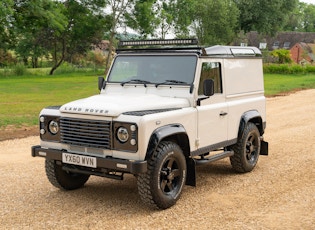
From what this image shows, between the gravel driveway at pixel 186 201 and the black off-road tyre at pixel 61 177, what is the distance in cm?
13

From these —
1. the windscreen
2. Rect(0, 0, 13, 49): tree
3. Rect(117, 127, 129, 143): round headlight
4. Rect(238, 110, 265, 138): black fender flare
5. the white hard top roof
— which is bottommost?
Rect(238, 110, 265, 138): black fender flare

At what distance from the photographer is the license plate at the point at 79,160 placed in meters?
6.08

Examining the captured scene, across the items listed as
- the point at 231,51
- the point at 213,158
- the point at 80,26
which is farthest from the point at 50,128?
the point at 80,26

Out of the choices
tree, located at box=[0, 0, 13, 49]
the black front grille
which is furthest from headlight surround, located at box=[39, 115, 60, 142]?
tree, located at box=[0, 0, 13, 49]

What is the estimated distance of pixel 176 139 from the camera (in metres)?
6.65

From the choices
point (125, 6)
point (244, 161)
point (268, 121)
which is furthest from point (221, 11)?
point (244, 161)

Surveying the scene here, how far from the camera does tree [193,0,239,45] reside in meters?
64.7

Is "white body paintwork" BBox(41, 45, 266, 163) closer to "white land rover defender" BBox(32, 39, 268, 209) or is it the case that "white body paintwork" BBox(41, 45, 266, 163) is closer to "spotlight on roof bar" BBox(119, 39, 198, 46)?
"white land rover defender" BBox(32, 39, 268, 209)

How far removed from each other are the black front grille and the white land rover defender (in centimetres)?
1

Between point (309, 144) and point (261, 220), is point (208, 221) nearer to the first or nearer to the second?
point (261, 220)

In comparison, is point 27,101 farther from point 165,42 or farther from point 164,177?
point 164,177

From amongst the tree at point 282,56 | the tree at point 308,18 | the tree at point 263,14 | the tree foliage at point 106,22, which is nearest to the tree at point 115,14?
the tree foliage at point 106,22

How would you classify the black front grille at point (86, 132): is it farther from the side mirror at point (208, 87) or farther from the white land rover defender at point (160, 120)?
the side mirror at point (208, 87)

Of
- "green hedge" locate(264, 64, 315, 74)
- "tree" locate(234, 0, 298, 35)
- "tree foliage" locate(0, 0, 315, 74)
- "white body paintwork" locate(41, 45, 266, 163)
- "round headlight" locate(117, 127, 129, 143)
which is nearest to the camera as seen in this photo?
"round headlight" locate(117, 127, 129, 143)
